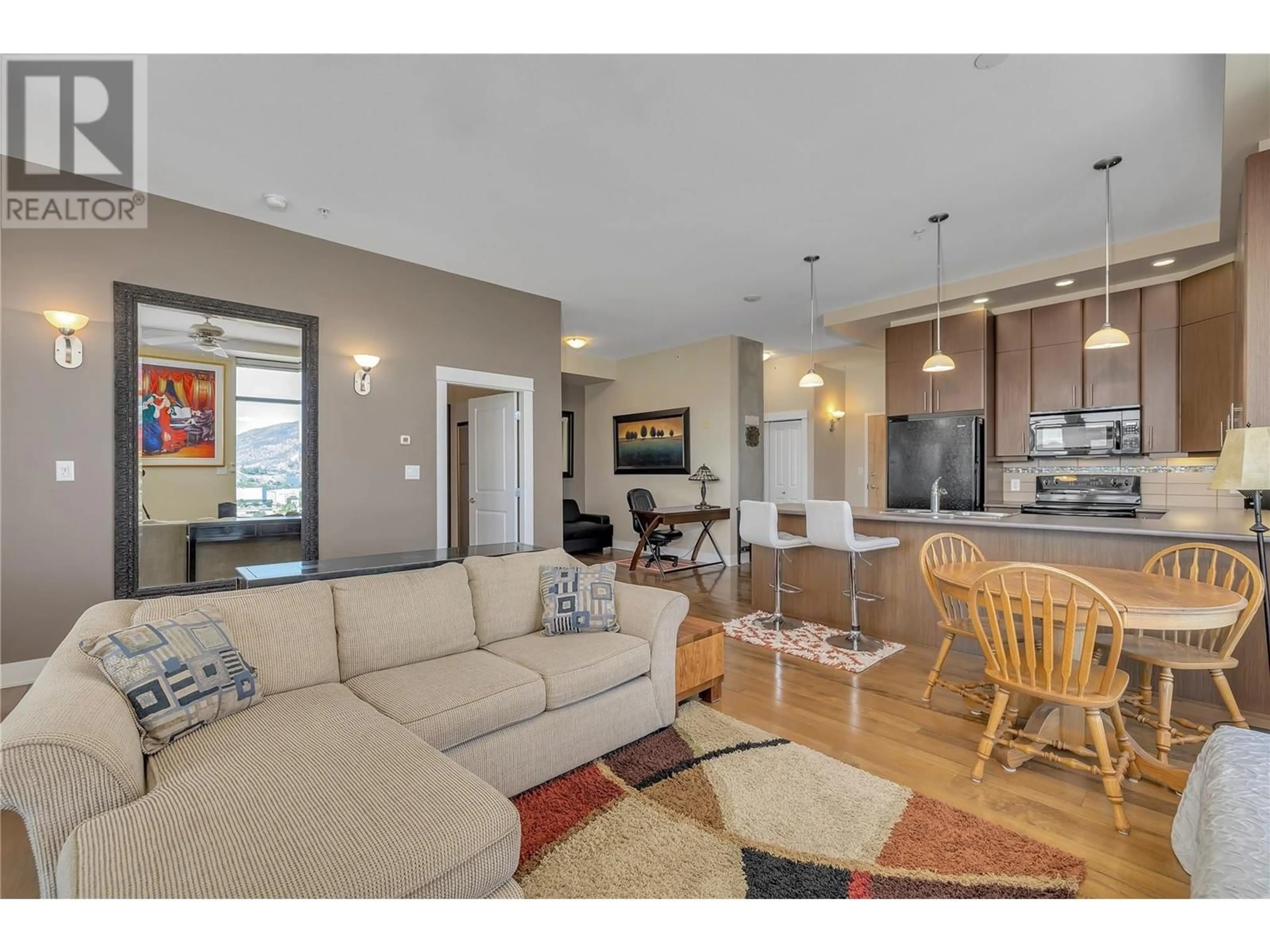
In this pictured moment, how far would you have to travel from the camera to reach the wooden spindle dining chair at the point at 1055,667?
1.88 m

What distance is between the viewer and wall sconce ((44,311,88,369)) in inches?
117

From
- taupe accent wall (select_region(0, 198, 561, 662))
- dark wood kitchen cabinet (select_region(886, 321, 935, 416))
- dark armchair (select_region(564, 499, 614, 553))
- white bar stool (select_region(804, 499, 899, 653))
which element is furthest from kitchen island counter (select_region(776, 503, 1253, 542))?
dark armchair (select_region(564, 499, 614, 553))

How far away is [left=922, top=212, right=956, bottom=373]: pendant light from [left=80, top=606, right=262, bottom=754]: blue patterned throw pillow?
14.0ft

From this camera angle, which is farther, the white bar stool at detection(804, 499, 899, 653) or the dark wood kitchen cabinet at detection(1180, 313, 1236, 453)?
the dark wood kitchen cabinet at detection(1180, 313, 1236, 453)

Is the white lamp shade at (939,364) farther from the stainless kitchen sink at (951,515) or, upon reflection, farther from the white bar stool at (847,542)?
the white bar stool at (847,542)

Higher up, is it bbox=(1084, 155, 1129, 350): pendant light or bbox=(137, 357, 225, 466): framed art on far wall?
bbox=(1084, 155, 1129, 350): pendant light

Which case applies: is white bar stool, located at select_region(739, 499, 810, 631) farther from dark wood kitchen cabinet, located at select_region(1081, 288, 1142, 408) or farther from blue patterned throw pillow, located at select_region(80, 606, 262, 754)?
blue patterned throw pillow, located at select_region(80, 606, 262, 754)

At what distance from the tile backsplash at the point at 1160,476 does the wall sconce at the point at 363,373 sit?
580cm

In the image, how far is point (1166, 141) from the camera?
8.96 feet

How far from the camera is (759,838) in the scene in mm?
1771

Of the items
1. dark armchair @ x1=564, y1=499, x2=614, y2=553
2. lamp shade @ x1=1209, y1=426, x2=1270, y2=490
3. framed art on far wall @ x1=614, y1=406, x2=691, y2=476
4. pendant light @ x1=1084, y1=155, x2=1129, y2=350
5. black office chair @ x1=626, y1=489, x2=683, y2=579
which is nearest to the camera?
lamp shade @ x1=1209, y1=426, x2=1270, y2=490

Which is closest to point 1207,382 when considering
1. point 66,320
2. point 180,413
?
point 180,413
